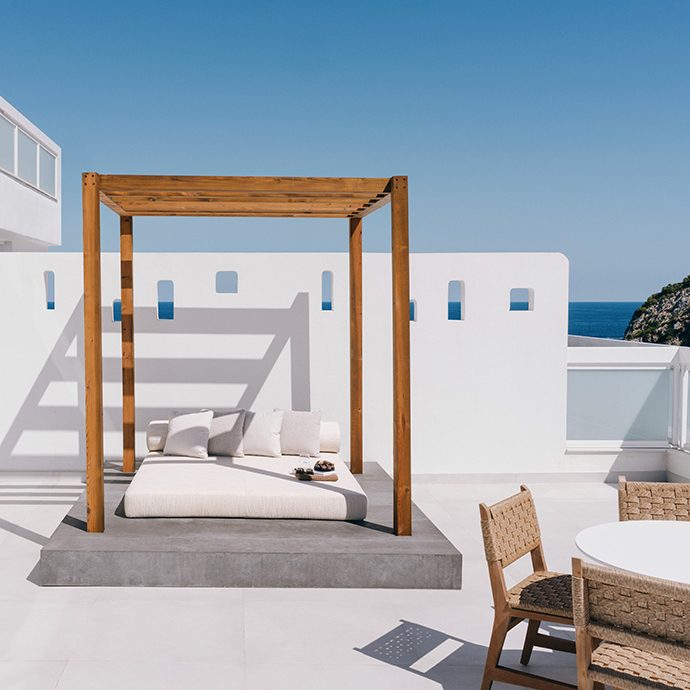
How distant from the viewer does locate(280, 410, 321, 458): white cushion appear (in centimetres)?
768

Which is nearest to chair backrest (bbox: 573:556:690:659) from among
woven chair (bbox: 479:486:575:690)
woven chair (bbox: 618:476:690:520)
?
woven chair (bbox: 479:486:575:690)

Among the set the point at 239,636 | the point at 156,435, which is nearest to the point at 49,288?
the point at 156,435

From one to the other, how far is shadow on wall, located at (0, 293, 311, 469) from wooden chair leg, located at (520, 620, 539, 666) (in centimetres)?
456

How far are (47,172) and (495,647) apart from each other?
15647mm

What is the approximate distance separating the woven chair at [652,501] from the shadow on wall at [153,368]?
451cm

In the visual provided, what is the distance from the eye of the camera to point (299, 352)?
866 centimetres

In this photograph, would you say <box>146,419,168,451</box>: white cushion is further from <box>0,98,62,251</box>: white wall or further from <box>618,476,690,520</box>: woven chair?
<box>0,98,62,251</box>: white wall

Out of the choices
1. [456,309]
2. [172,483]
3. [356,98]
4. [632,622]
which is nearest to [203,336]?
[172,483]

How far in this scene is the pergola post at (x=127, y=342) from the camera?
309 inches

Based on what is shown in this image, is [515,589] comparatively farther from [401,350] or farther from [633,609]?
[401,350]

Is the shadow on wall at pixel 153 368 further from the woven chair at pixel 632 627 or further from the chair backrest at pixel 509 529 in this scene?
the woven chair at pixel 632 627

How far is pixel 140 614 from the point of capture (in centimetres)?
509

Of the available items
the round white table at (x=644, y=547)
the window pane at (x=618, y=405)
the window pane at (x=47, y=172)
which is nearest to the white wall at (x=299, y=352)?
the window pane at (x=618, y=405)

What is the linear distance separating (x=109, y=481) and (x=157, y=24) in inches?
954
